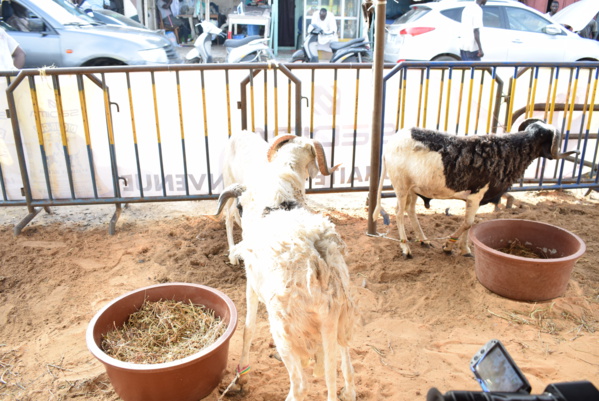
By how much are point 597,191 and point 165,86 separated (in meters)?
6.12

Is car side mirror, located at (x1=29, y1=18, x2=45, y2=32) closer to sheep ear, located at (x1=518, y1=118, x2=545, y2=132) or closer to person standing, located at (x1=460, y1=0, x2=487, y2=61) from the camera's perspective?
person standing, located at (x1=460, y1=0, x2=487, y2=61)

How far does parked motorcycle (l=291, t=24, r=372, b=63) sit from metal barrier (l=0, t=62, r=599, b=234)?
6.90 meters

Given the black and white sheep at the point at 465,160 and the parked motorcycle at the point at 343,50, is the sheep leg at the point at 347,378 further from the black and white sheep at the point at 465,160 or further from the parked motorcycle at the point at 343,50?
the parked motorcycle at the point at 343,50

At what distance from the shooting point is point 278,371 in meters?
3.09

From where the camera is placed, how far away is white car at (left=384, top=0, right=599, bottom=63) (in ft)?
35.6

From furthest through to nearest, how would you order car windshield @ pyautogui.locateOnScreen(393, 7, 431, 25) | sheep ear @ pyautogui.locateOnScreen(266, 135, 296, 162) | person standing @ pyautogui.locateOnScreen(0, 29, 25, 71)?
car windshield @ pyautogui.locateOnScreen(393, 7, 431, 25), person standing @ pyautogui.locateOnScreen(0, 29, 25, 71), sheep ear @ pyautogui.locateOnScreen(266, 135, 296, 162)

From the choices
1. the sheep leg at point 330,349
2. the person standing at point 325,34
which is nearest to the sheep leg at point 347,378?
the sheep leg at point 330,349

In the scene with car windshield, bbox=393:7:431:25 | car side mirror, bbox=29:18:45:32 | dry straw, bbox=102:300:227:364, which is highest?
car windshield, bbox=393:7:431:25

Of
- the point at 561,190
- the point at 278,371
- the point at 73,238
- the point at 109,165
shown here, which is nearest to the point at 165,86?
the point at 109,165

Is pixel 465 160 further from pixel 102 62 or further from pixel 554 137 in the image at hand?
pixel 102 62

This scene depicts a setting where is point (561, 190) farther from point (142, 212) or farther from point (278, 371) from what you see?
point (142, 212)

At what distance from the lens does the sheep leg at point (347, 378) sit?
8.76 ft

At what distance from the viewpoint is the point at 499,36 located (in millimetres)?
11016

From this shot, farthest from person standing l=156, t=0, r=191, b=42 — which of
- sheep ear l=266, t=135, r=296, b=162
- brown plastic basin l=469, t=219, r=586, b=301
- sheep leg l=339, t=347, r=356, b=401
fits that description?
sheep leg l=339, t=347, r=356, b=401
